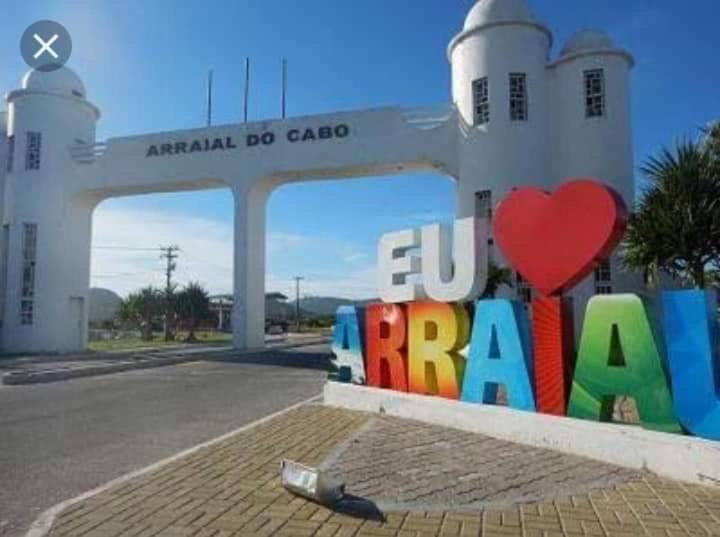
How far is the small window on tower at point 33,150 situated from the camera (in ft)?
102

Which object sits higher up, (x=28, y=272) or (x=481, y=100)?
(x=481, y=100)

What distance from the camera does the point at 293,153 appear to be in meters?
27.6

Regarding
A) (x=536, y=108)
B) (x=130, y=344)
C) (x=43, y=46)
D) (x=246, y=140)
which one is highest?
(x=43, y=46)

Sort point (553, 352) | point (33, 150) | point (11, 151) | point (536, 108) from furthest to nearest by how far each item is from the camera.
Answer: point (11, 151) → point (33, 150) → point (536, 108) → point (553, 352)

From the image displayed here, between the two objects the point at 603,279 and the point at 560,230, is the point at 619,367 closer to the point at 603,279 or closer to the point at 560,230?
the point at 560,230

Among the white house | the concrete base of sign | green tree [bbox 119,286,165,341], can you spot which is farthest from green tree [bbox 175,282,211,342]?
the concrete base of sign

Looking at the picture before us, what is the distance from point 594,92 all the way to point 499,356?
15.7 m

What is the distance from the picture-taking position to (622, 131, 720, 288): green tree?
13992 millimetres

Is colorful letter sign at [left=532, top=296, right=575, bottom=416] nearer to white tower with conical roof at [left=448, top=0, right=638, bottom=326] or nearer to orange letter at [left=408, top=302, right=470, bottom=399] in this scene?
orange letter at [left=408, top=302, right=470, bottom=399]

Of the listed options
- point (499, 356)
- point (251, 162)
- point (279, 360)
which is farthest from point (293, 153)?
point (499, 356)

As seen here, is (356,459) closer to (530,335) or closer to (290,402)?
(530,335)

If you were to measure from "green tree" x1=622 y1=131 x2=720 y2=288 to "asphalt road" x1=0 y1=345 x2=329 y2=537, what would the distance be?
24.1ft

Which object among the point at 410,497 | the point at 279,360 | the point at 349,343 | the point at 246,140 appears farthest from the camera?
the point at 246,140

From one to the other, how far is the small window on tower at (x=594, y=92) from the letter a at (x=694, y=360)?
16557mm
